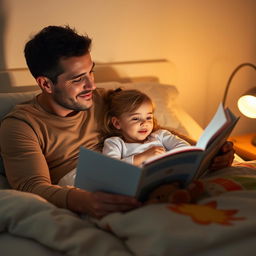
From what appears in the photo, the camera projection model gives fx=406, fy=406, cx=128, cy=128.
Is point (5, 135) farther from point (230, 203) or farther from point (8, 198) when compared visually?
point (230, 203)

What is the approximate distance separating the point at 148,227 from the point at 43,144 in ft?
2.22

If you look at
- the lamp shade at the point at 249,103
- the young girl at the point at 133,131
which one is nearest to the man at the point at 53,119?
the young girl at the point at 133,131

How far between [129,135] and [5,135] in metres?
0.47

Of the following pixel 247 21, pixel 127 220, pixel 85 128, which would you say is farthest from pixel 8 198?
pixel 247 21

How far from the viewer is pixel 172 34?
2.31 meters

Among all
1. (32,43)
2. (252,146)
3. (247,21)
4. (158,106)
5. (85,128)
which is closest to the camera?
(32,43)

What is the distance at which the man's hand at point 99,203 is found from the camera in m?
1.03

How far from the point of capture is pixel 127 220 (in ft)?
3.12

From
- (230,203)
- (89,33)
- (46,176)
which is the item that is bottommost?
(46,176)

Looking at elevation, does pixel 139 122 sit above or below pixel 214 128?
below

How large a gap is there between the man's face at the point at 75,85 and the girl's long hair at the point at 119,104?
115mm

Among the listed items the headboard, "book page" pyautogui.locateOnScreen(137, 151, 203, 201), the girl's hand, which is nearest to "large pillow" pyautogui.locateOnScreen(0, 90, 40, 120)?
the headboard

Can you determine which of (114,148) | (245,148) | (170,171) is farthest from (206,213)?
Answer: (245,148)

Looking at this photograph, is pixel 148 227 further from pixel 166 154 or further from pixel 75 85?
pixel 75 85
